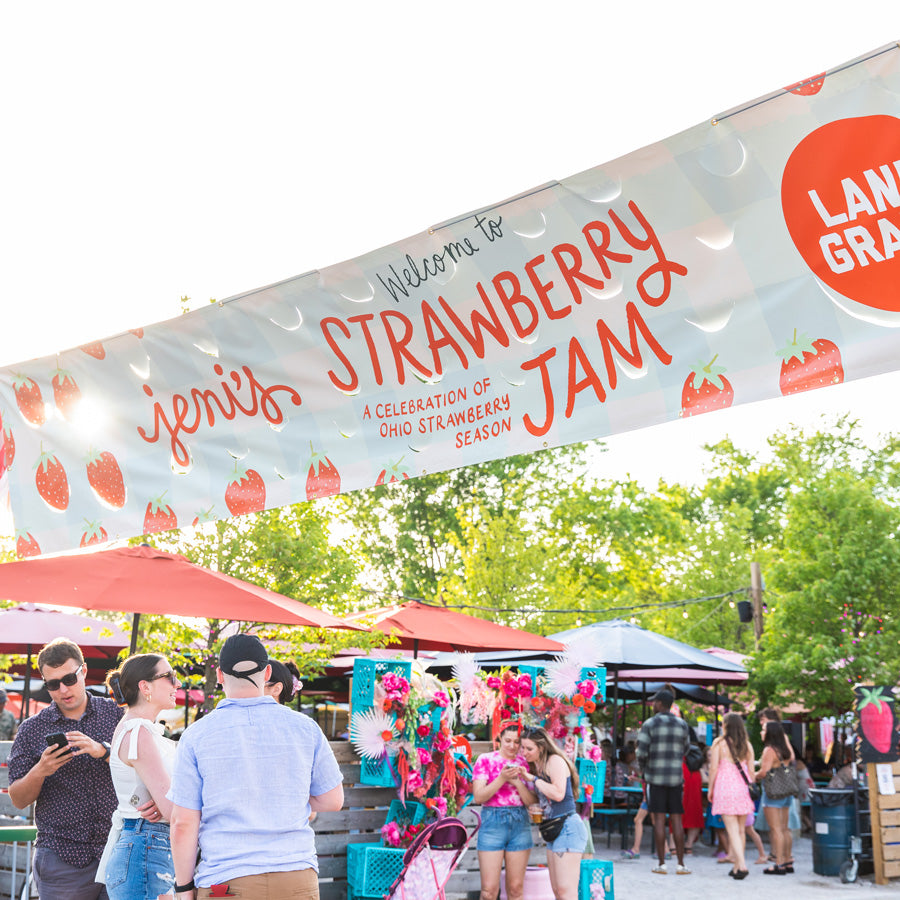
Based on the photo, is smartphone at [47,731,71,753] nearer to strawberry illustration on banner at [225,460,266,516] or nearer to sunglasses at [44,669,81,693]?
sunglasses at [44,669,81,693]

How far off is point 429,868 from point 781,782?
248 inches

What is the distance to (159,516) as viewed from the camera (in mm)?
4180

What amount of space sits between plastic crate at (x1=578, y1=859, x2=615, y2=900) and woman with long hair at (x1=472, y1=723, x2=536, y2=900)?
0.70 metres

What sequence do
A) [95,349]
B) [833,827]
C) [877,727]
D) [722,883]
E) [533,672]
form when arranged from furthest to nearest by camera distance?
[833,827], [877,727], [722,883], [533,672], [95,349]

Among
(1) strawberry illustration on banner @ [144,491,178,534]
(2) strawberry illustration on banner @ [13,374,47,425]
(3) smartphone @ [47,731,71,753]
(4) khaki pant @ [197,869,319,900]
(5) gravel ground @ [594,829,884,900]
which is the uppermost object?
(2) strawberry illustration on banner @ [13,374,47,425]

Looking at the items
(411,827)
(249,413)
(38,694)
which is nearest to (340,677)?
(38,694)

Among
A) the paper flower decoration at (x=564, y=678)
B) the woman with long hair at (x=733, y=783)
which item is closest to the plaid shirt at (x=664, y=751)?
the woman with long hair at (x=733, y=783)

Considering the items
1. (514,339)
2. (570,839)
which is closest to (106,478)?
(514,339)

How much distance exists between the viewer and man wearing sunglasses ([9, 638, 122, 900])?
4020 millimetres

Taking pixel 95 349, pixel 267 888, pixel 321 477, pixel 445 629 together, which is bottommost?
pixel 267 888

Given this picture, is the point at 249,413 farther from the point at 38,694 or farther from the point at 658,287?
the point at 38,694

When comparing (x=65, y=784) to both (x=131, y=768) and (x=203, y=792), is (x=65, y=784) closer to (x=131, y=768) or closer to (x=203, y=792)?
(x=131, y=768)

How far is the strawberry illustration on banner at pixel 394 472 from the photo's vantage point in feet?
11.9

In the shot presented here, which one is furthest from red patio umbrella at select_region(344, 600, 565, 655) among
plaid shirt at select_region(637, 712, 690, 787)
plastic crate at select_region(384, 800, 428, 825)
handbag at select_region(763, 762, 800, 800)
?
plastic crate at select_region(384, 800, 428, 825)
